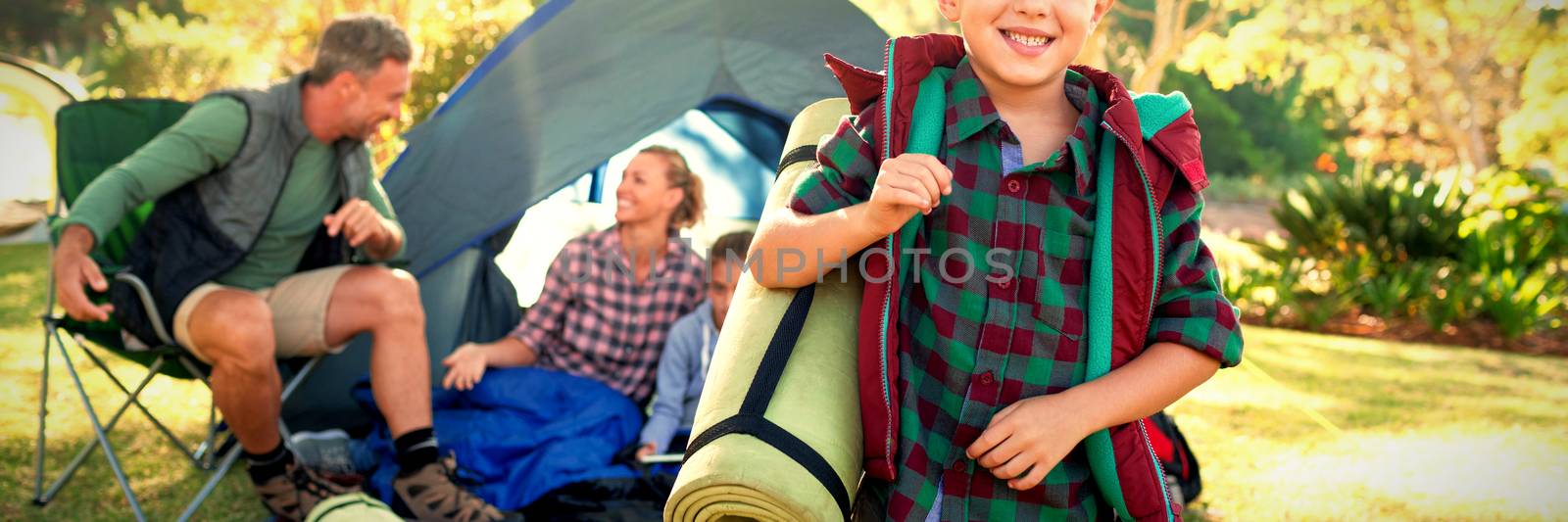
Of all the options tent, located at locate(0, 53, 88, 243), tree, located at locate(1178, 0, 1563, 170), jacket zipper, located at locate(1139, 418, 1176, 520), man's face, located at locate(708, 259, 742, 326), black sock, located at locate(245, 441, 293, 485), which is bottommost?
tent, located at locate(0, 53, 88, 243)

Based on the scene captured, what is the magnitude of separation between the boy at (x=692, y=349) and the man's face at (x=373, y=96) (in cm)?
98

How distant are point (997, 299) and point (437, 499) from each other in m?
1.70

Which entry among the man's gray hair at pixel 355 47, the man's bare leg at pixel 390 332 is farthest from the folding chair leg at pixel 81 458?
the man's gray hair at pixel 355 47

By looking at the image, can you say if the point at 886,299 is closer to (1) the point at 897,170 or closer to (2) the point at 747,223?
(1) the point at 897,170

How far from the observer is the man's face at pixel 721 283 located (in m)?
3.26

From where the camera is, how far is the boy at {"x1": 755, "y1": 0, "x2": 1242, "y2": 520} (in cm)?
149

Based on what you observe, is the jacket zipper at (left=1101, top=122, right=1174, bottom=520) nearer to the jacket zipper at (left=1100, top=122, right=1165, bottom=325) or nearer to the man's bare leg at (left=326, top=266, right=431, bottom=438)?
the jacket zipper at (left=1100, top=122, right=1165, bottom=325)

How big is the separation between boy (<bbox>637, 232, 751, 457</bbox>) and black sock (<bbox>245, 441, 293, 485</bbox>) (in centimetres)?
94

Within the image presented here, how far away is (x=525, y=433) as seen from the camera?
3131 mm

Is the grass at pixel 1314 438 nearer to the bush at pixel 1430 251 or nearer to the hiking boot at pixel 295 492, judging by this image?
the hiking boot at pixel 295 492

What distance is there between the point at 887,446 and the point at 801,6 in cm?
232

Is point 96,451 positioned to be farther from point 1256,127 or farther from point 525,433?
point 1256,127

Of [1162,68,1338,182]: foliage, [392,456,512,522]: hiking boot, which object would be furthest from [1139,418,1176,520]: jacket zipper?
[1162,68,1338,182]: foliage

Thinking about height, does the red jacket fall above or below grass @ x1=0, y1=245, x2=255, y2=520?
above
